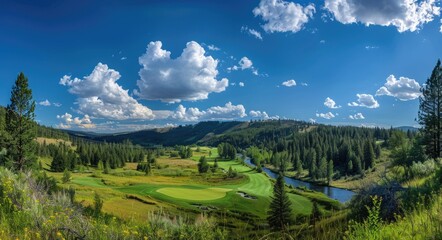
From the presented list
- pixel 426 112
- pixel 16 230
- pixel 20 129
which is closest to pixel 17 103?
pixel 20 129

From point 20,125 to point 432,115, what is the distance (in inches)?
2753

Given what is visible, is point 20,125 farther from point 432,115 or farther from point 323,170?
point 323,170

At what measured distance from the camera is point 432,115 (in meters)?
51.6

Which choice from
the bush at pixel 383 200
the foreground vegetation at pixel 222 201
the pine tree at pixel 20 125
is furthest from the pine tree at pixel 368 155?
the bush at pixel 383 200

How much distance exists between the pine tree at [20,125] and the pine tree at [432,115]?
66.5 meters

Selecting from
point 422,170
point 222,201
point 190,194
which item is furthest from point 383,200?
point 190,194

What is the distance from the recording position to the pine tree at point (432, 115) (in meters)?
50.1

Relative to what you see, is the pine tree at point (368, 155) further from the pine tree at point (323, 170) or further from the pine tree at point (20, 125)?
the pine tree at point (20, 125)

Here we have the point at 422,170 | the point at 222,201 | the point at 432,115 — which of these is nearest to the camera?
the point at 422,170

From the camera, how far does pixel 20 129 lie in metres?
52.3

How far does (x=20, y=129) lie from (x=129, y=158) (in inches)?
5884

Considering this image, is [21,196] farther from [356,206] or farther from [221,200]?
[221,200]

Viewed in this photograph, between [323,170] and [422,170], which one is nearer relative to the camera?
[422,170]

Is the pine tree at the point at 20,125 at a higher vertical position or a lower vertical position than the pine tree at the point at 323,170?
higher
